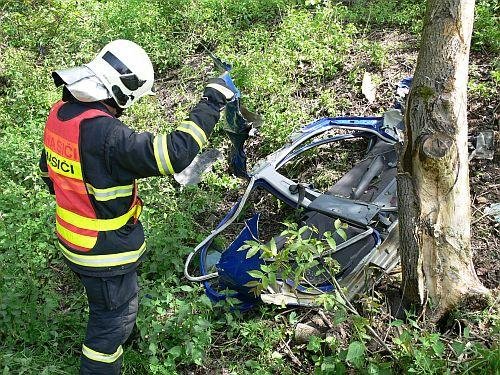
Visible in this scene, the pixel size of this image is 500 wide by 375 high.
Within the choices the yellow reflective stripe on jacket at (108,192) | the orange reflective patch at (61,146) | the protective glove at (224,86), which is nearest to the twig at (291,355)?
the yellow reflective stripe on jacket at (108,192)

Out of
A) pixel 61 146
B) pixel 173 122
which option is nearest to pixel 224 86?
pixel 61 146

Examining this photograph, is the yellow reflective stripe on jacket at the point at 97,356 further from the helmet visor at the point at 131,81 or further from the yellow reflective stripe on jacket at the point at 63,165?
the helmet visor at the point at 131,81

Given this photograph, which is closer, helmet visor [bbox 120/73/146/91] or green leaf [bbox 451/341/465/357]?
green leaf [bbox 451/341/465/357]

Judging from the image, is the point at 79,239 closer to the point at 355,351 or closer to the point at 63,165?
the point at 63,165

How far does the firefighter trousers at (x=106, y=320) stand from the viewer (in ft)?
12.0

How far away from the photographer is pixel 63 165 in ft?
11.4

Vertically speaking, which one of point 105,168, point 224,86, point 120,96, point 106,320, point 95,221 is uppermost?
point 224,86

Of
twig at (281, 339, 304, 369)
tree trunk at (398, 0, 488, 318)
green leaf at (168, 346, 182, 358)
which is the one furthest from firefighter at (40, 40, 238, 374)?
tree trunk at (398, 0, 488, 318)

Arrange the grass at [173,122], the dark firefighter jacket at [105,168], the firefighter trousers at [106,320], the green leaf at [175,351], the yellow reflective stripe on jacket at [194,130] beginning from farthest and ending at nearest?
the grass at [173,122] → the green leaf at [175,351] → the firefighter trousers at [106,320] → the yellow reflective stripe on jacket at [194,130] → the dark firefighter jacket at [105,168]

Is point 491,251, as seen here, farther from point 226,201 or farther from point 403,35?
point 403,35

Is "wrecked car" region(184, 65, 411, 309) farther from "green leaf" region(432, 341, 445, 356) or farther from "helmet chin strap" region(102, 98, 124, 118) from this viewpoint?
"helmet chin strap" region(102, 98, 124, 118)

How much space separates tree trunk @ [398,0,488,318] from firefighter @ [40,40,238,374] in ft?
3.76

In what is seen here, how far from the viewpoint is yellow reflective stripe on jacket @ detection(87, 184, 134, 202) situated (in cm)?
343

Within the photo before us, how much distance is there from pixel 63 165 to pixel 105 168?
0.28 m
